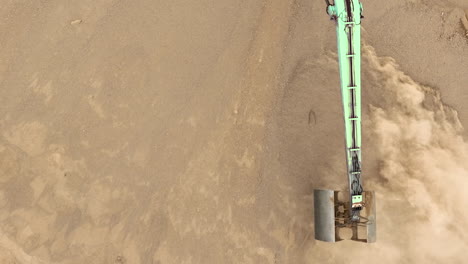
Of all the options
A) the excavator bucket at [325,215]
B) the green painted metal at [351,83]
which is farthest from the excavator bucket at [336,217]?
the green painted metal at [351,83]

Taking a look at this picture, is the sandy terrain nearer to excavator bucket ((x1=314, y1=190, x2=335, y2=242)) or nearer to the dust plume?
the dust plume

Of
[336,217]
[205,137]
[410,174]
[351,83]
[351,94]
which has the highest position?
[351,83]

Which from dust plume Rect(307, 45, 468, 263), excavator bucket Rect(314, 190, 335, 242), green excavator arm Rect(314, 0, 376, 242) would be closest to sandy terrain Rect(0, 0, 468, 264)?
dust plume Rect(307, 45, 468, 263)

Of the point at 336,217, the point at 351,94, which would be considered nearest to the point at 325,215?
the point at 336,217

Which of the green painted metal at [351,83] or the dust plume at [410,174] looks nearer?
the green painted metal at [351,83]

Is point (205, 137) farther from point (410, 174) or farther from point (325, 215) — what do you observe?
point (410, 174)

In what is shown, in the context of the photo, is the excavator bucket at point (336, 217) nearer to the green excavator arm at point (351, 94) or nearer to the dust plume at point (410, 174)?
the green excavator arm at point (351, 94)

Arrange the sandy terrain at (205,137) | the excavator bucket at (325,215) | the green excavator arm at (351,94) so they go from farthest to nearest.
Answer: the sandy terrain at (205,137) < the excavator bucket at (325,215) < the green excavator arm at (351,94)
